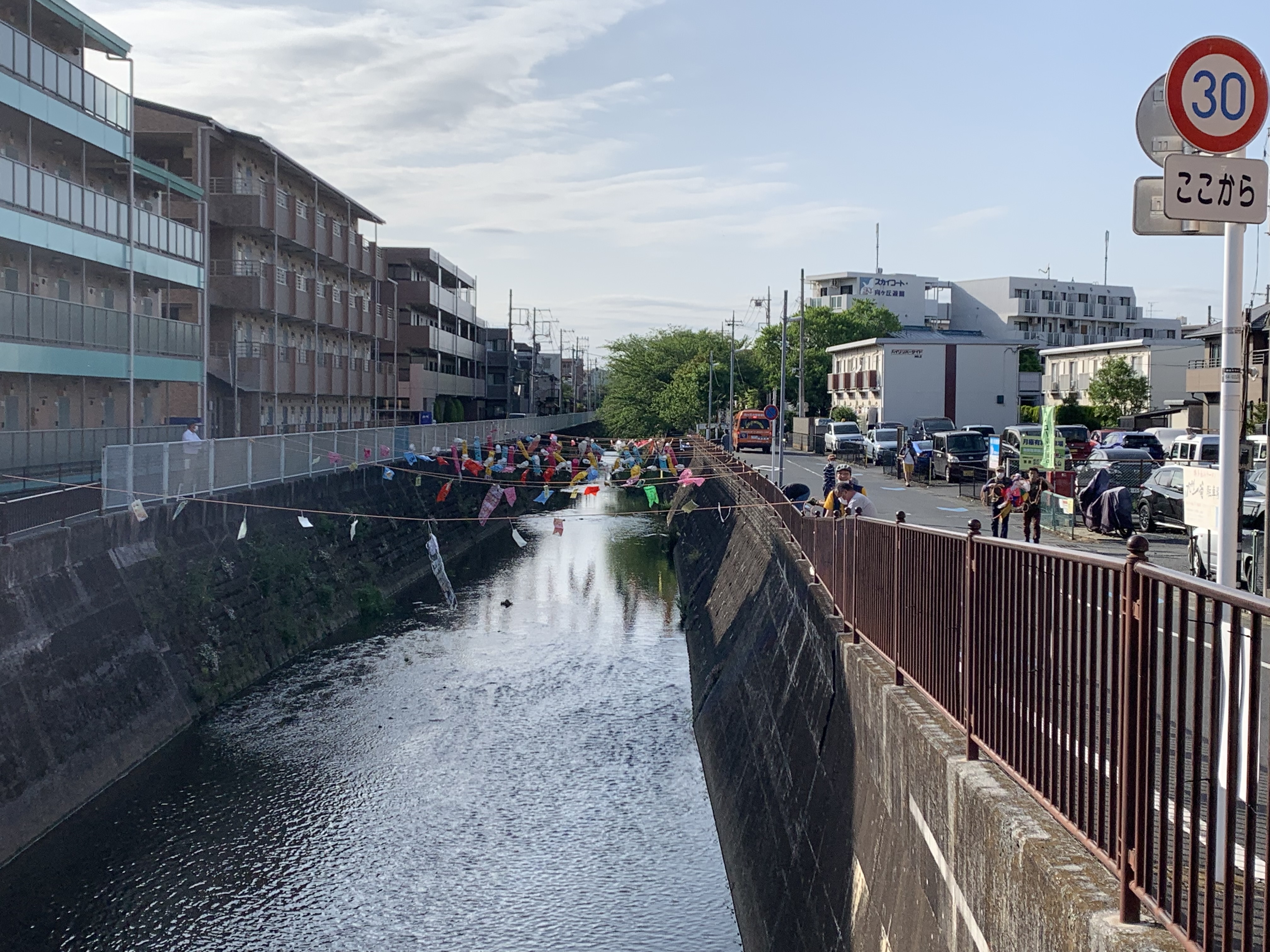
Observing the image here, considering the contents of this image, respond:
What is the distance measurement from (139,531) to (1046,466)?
23240 millimetres

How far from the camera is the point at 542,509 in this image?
61.8 m

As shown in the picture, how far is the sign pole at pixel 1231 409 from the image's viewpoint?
6344mm

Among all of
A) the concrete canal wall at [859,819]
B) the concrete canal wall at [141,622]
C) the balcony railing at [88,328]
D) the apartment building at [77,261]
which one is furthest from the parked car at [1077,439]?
the apartment building at [77,261]

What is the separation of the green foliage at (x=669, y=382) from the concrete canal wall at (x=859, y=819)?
237 feet

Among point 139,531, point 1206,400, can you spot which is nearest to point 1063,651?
point 139,531

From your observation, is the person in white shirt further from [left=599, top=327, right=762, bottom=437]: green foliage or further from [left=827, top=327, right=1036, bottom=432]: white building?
[left=599, top=327, right=762, bottom=437]: green foliage

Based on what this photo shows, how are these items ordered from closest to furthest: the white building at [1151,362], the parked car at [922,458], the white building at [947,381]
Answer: the parked car at [922,458] < the white building at [1151,362] < the white building at [947,381]

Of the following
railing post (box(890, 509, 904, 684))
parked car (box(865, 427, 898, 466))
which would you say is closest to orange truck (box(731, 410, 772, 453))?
parked car (box(865, 427, 898, 466))

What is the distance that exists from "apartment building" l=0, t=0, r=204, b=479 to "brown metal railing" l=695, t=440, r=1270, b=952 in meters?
20.2

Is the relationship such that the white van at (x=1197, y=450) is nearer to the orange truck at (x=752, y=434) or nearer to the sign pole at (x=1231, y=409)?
the sign pole at (x=1231, y=409)

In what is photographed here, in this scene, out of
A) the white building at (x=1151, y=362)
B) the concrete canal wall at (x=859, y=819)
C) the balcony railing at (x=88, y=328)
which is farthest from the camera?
the white building at (x=1151, y=362)

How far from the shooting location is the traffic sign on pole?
648cm

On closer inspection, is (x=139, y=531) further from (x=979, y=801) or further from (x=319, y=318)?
(x=319, y=318)

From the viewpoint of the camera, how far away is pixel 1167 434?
51125mm
